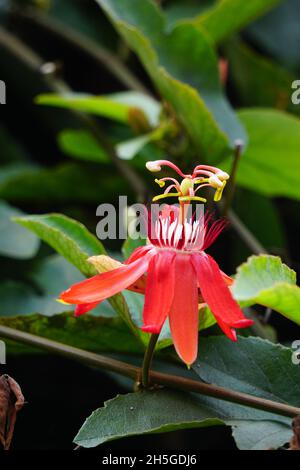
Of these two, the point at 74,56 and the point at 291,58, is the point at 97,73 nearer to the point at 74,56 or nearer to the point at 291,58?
the point at 74,56

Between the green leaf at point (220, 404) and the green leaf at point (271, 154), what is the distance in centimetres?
47

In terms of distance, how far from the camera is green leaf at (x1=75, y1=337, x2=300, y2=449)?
573 millimetres

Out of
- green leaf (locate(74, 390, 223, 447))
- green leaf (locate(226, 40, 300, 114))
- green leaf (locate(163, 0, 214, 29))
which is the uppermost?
green leaf (locate(163, 0, 214, 29))

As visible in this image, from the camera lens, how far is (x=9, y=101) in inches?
53.7

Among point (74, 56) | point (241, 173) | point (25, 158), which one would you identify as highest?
point (74, 56)

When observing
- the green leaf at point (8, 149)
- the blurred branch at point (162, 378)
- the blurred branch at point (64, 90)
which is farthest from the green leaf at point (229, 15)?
the blurred branch at point (162, 378)

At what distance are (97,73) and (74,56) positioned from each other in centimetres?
5

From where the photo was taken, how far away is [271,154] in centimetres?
109

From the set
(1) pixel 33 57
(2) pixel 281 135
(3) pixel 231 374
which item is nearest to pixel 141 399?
(3) pixel 231 374

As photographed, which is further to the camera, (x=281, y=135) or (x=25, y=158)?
(x=25, y=158)

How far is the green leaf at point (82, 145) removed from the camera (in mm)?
1152

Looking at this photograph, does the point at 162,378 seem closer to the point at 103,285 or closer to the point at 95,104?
the point at 103,285

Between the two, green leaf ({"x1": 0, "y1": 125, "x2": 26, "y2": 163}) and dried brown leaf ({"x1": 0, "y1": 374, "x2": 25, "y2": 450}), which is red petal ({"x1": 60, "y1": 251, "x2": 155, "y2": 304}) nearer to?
dried brown leaf ({"x1": 0, "y1": 374, "x2": 25, "y2": 450})

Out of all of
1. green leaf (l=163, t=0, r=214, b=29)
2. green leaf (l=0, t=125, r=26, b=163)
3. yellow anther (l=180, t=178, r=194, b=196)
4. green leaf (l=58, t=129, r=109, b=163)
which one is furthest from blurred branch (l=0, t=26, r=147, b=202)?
yellow anther (l=180, t=178, r=194, b=196)
